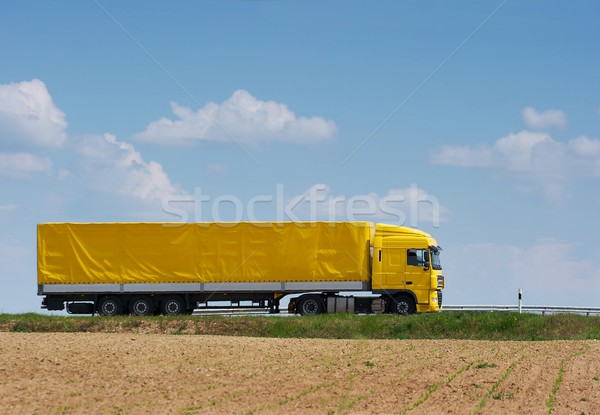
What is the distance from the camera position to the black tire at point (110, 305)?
118ft

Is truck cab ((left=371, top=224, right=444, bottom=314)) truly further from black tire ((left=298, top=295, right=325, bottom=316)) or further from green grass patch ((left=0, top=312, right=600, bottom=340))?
green grass patch ((left=0, top=312, right=600, bottom=340))

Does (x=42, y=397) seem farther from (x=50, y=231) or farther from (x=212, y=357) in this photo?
(x=50, y=231)

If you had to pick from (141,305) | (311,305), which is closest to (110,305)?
(141,305)

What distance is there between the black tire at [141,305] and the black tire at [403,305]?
9659 mm

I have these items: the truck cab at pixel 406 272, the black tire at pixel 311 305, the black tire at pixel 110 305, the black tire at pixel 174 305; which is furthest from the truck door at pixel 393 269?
the black tire at pixel 110 305

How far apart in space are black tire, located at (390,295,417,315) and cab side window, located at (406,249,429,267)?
1.40m

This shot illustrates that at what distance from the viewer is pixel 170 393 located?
1759 cm

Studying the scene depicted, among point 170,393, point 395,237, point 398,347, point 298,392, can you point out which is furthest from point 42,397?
point 395,237

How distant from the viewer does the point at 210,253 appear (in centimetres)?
3566

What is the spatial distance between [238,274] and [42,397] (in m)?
18.3

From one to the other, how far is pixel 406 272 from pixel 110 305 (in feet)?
39.1

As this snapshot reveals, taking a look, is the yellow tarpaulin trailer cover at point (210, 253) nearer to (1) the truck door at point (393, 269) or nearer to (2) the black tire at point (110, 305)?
(1) the truck door at point (393, 269)

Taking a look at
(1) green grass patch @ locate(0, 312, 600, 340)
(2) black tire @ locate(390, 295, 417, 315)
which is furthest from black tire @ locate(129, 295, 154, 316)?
(2) black tire @ locate(390, 295, 417, 315)

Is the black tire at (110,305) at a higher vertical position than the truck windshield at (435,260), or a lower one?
lower
